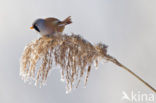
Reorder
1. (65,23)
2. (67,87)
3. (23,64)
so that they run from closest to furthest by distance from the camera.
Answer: (67,87)
(23,64)
(65,23)

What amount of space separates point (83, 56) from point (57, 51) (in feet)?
0.99

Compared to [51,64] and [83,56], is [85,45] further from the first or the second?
[51,64]

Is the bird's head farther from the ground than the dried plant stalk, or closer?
farther from the ground

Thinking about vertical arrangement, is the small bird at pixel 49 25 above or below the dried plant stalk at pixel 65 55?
above

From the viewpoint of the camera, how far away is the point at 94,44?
8.79 ft

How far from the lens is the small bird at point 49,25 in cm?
328

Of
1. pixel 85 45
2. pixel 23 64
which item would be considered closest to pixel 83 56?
pixel 85 45

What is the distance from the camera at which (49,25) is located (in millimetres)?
3461

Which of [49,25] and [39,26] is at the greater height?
[49,25]

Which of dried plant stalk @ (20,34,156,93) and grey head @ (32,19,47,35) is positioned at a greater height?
grey head @ (32,19,47,35)

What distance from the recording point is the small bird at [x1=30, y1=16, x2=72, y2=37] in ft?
10.8

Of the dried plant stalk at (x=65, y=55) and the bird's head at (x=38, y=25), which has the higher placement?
the bird's head at (x=38, y=25)

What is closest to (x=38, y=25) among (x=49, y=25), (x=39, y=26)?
(x=39, y=26)

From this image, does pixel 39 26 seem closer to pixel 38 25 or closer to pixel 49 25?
pixel 38 25
